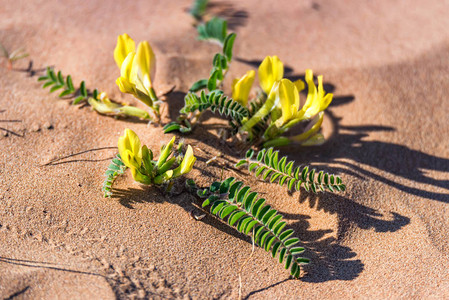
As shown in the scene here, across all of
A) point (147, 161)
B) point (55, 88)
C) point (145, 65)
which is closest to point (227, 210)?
point (147, 161)

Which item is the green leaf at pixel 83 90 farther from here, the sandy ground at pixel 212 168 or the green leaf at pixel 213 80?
the green leaf at pixel 213 80

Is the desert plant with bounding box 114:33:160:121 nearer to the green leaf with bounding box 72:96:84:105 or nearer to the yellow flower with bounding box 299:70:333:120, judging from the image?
the green leaf with bounding box 72:96:84:105

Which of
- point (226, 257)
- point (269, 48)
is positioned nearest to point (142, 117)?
point (226, 257)

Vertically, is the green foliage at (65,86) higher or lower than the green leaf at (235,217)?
higher

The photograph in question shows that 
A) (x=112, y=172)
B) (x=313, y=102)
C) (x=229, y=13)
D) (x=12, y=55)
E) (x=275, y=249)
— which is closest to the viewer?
(x=275, y=249)

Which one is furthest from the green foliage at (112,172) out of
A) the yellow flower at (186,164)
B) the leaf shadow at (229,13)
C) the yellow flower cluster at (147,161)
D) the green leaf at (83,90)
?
the leaf shadow at (229,13)

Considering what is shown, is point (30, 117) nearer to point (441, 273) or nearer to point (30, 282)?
point (30, 282)

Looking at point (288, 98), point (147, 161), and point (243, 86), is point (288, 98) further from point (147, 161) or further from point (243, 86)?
point (147, 161)
